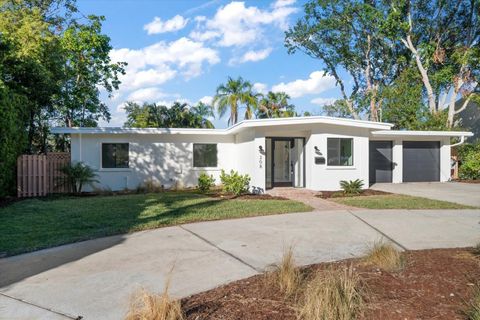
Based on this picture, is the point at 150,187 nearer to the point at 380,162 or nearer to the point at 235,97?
the point at 380,162

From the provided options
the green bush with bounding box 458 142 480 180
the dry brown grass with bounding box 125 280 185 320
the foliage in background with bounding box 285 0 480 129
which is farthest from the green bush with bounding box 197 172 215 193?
the foliage in background with bounding box 285 0 480 129

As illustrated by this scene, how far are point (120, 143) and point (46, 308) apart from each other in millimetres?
12971

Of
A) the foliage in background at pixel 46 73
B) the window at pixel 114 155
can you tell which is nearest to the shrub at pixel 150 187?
the window at pixel 114 155

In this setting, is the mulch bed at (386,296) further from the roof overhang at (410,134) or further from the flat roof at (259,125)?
the roof overhang at (410,134)

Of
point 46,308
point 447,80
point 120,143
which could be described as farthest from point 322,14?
point 46,308

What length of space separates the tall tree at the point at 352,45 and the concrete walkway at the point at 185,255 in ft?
72.3

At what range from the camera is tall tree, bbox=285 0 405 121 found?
28.1 metres

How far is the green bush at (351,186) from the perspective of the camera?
538 inches

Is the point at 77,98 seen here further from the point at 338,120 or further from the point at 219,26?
the point at 338,120

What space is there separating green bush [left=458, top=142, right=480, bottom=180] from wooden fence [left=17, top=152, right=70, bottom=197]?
63.6 ft

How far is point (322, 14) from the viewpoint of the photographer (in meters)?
29.5

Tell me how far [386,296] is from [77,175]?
13.3 meters

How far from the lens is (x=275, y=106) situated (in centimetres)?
3194

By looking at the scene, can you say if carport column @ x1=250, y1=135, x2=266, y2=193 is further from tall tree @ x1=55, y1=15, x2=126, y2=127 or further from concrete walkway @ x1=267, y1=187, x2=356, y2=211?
tall tree @ x1=55, y1=15, x2=126, y2=127
